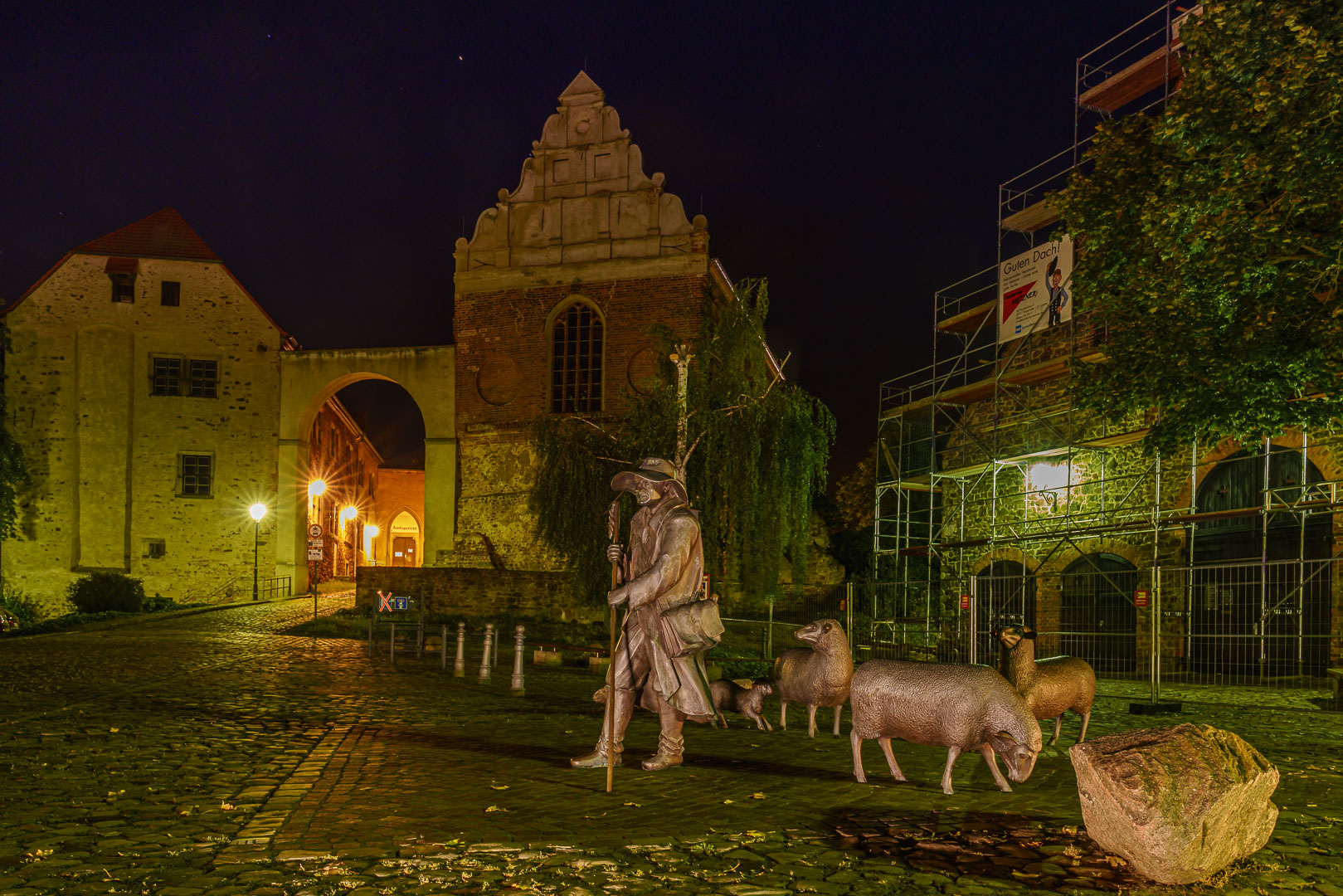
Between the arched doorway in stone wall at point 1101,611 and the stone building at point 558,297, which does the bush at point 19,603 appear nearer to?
the stone building at point 558,297

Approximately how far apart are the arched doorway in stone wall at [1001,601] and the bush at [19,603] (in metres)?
25.6

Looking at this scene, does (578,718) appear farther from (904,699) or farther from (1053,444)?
(1053,444)

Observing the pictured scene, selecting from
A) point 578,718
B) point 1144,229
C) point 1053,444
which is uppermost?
point 1144,229

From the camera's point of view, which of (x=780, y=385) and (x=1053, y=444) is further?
(x=1053, y=444)

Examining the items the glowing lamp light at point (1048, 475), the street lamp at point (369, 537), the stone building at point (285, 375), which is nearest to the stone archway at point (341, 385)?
the stone building at point (285, 375)

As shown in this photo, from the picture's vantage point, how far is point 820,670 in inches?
359

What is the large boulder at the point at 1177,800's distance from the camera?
184 inches

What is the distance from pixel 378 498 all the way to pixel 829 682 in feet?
167

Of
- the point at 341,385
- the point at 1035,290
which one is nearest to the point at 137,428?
the point at 341,385

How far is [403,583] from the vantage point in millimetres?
26281

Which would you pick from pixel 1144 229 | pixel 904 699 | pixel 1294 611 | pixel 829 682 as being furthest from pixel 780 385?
pixel 904 699

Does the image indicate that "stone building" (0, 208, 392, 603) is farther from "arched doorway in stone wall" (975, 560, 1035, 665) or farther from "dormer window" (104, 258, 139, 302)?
"arched doorway in stone wall" (975, 560, 1035, 665)

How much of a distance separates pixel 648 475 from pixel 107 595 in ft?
86.0

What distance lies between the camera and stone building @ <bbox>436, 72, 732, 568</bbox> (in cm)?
3084
